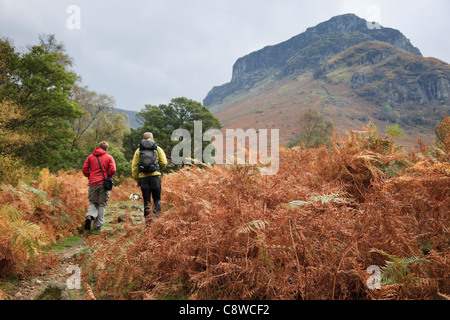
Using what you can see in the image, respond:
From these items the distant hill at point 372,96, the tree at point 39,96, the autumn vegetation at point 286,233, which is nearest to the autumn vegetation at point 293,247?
the autumn vegetation at point 286,233

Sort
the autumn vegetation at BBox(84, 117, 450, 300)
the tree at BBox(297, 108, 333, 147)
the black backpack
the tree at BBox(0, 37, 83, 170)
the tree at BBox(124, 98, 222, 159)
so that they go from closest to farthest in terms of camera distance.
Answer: the autumn vegetation at BBox(84, 117, 450, 300) → the black backpack → the tree at BBox(0, 37, 83, 170) → the tree at BBox(124, 98, 222, 159) → the tree at BBox(297, 108, 333, 147)

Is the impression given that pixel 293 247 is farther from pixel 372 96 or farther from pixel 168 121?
pixel 372 96

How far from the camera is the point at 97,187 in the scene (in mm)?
6395

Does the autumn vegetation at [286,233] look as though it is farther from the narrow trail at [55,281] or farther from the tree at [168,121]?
the tree at [168,121]

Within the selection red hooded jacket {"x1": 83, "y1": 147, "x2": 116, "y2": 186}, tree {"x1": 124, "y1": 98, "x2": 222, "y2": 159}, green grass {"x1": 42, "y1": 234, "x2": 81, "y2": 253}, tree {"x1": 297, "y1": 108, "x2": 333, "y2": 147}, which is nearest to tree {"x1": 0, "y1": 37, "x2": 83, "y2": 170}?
tree {"x1": 124, "y1": 98, "x2": 222, "y2": 159}

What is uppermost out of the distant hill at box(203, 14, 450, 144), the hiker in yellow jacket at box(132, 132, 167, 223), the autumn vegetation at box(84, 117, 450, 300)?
the distant hill at box(203, 14, 450, 144)

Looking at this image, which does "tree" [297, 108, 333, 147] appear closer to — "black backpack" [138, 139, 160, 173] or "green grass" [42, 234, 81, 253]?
"black backpack" [138, 139, 160, 173]

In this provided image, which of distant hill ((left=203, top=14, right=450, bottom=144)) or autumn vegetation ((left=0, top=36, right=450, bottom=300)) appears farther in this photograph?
distant hill ((left=203, top=14, right=450, bottom=144))

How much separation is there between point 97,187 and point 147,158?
1.94 metres

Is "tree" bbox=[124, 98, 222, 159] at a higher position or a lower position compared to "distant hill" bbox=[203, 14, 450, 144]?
lower

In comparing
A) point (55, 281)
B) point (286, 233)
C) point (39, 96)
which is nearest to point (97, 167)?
point (55, 281)

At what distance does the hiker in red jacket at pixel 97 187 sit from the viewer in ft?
21.0

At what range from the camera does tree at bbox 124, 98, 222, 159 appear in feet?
105
